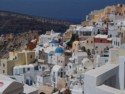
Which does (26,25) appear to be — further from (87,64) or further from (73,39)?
(87,64)

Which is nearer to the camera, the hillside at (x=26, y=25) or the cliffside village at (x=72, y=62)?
the cliffside village at (x=72, y=62)

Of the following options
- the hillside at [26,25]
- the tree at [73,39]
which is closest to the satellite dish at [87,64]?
the tree at [73,39]

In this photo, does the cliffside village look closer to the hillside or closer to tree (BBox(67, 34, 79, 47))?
tree (BBox(67, 34, 79, 47))

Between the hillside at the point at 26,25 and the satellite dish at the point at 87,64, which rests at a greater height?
the hillside at the point at 26,25

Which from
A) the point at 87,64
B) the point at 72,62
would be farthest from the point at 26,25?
the point at 87,64

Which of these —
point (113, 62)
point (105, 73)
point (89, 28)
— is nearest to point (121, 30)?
point (89, 28)

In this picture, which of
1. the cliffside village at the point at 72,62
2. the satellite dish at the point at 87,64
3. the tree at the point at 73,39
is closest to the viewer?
the cliffside village at the point at 72,62

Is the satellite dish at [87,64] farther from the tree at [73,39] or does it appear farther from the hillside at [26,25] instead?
the hillside at [26,25]

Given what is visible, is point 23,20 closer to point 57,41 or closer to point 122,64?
point 57,41

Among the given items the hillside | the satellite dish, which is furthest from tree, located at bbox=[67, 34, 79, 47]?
the hillside
